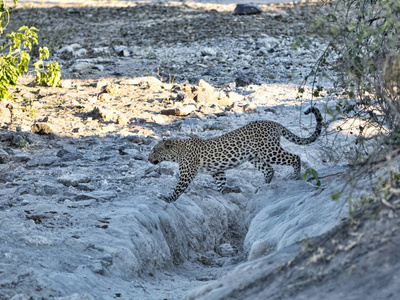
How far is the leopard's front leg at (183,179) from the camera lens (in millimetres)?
8652

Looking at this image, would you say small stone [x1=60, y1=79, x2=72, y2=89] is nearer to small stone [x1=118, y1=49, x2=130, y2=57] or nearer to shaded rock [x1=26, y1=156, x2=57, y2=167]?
small stone [x1=118, y1=49, x2=130, y2=57]

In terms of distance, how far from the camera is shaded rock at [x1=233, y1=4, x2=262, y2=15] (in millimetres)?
19625

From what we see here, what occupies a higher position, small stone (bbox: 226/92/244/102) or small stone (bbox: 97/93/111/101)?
small stone (bbox: 226/92/244/102)

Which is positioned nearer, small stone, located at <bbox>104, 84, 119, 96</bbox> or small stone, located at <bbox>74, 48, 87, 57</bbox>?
small stone, located at <bbox>104, 84, 119, 96</bbox>

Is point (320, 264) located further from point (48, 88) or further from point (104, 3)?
point (104, 3)

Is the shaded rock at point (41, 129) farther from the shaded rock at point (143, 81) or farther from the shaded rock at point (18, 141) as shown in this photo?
the shaded rock at point (143, 81)

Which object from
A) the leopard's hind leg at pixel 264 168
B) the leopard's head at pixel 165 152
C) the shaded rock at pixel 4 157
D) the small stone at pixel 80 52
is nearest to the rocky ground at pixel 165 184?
the shaded rock at pixel 4 157

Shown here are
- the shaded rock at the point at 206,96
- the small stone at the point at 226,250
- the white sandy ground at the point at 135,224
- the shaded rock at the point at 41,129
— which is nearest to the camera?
the white sandy ground at the point at 135,224

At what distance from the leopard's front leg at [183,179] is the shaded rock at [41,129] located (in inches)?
128

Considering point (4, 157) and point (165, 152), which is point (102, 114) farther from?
point (165, 152)

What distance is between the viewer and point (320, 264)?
4246mm

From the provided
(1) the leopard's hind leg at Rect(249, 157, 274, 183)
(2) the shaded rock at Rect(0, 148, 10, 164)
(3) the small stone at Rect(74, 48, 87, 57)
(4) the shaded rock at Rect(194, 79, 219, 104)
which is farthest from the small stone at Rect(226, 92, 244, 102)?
(3) the small stone at Rect(74, 48, 87, 57)

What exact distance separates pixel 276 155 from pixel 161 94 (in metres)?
4.78

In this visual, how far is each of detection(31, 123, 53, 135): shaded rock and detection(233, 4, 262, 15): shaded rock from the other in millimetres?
9980
